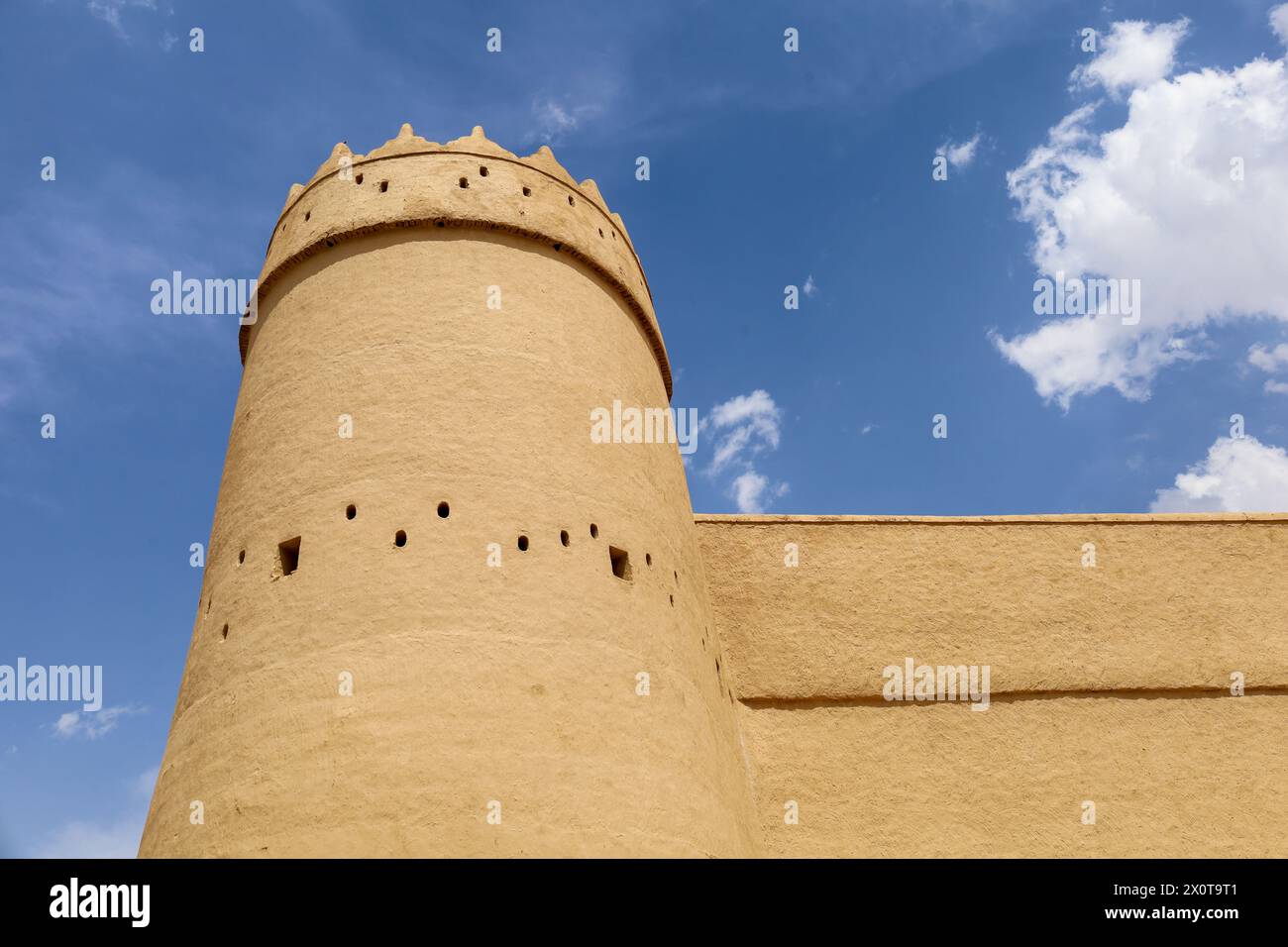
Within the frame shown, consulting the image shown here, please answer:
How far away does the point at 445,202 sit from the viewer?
434 inches

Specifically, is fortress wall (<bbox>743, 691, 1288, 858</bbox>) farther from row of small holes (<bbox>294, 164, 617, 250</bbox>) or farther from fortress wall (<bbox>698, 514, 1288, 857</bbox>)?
row of small holes (<bbox>294, 164, 617, 250</bbox>)

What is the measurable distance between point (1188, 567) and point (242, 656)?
416 inches

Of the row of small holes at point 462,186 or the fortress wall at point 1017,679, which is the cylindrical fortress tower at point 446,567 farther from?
the fortress wall at point 1017,679

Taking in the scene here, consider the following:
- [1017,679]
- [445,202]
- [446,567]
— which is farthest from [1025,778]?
[445,202]

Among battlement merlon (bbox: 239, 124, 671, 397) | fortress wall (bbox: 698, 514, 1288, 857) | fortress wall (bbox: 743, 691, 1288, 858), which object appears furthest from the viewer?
fortress wall (bbox: 698, 514, 1288, 857)

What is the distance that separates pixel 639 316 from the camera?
12.4 metres

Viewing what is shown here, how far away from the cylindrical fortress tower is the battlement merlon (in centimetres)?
4

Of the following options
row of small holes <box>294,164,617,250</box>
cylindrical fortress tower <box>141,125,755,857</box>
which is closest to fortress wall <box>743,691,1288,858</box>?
cylindrical fortress tower <box>141,125,755,857</box>

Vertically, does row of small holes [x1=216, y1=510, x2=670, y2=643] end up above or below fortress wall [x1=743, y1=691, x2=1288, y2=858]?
above

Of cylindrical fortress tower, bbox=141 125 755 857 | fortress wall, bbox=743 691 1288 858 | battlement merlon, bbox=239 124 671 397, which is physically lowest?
fortress wall, bbox=743 691 1288 858

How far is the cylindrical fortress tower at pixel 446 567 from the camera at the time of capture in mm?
8211

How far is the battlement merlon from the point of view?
11.1 metres

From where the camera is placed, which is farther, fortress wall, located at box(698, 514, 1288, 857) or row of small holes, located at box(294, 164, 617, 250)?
fortress wall, located at box(698, 514, 1288, 857)
